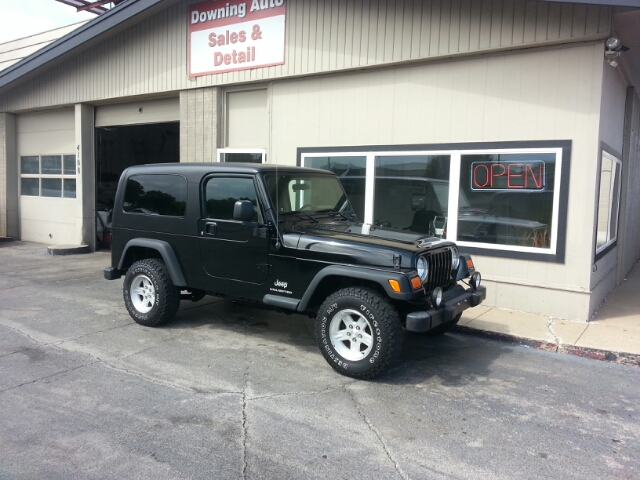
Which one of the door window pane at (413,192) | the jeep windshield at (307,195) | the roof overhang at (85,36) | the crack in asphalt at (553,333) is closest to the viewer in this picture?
the jeep windshield at (307,195)

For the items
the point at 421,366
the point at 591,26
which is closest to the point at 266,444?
the point at 421,366

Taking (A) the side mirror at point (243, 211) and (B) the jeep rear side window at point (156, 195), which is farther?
(B) the jeep rear side window at point (156, 195)

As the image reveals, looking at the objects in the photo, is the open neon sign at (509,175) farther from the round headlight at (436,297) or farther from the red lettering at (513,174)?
the round headlight at (436,297)

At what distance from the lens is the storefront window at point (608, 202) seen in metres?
8.05

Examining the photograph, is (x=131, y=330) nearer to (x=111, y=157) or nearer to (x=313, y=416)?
(x=313, y=416)

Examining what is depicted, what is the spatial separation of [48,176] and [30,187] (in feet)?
3.73

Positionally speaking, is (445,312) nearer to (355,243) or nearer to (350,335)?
(350,335)

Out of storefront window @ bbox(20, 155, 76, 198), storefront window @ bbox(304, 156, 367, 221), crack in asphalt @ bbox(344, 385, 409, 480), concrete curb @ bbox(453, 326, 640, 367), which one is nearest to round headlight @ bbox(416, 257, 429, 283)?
crack in asphalt @ bbox(344, 385, 409, 480)

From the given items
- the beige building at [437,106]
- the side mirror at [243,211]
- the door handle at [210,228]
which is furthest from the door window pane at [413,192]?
the side mirror at [243,211]

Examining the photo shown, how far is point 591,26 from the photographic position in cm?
707

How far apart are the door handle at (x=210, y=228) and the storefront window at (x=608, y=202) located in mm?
5542

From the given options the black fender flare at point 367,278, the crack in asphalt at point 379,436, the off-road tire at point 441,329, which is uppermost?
the black fender flare at point 367,278

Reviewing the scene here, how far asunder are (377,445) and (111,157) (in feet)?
49.9

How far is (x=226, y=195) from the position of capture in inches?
Result: 242
